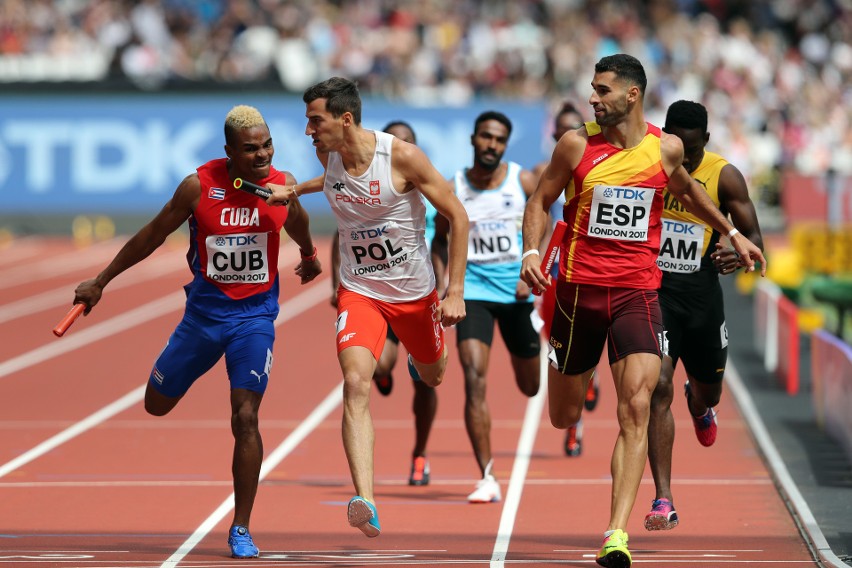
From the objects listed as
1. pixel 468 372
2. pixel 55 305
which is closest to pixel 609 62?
pixel 468 372

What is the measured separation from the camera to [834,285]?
15656 millimetres

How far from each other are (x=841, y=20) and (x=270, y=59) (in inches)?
497

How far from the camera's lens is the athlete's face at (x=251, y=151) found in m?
8.37

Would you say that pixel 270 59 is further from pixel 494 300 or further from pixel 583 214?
pixel 583 214

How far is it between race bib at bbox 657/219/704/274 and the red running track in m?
1.47

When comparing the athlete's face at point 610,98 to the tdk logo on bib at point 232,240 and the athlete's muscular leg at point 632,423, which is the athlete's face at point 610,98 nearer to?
the athlete's muscular leg at point 632,423

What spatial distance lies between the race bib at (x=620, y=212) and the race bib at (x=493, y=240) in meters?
2.83

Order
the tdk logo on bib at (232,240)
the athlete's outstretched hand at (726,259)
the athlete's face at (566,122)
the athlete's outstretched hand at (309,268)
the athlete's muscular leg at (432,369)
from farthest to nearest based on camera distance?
the athlete's face at (566,122) < the athlete's outstretched hand at (309,268) < the athlete's muscular leg at (432,369) < the tdk logo on bib at (232,240) < the athlete's outstretched hand at (726,259)

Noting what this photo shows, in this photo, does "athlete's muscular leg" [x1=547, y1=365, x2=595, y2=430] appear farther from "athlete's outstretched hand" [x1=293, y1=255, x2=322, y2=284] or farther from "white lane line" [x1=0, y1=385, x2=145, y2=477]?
"white lane line" [x1=0, y1=385, x2=145, y2=477]

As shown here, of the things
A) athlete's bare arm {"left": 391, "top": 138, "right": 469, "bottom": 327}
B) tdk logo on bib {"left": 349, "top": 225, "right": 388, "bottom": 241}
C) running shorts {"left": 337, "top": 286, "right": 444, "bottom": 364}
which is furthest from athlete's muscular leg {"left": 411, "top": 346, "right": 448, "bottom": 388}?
tdk logo on bib {"left": 349, "top": 225, "right": 388, "bottom": 241}

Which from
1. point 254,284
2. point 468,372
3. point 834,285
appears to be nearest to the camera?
point 254,284

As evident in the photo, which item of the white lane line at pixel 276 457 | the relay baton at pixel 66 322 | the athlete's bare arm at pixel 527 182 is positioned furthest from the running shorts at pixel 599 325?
the athlete's bare arm at pixel 527 182

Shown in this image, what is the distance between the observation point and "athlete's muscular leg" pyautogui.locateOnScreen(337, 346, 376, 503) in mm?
8008

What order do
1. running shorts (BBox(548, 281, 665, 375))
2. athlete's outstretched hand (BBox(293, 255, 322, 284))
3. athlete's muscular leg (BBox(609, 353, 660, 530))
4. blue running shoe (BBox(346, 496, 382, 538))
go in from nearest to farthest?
blue running shoe (BBox(346, 496, 382, 538)), athlete's muscular leg (BBox(609, 353, 660, 530)), running shorts (BBox(548, 281, 665, 375)), athlete's outstretched hand (BBox(293, 255, 322, 284))
